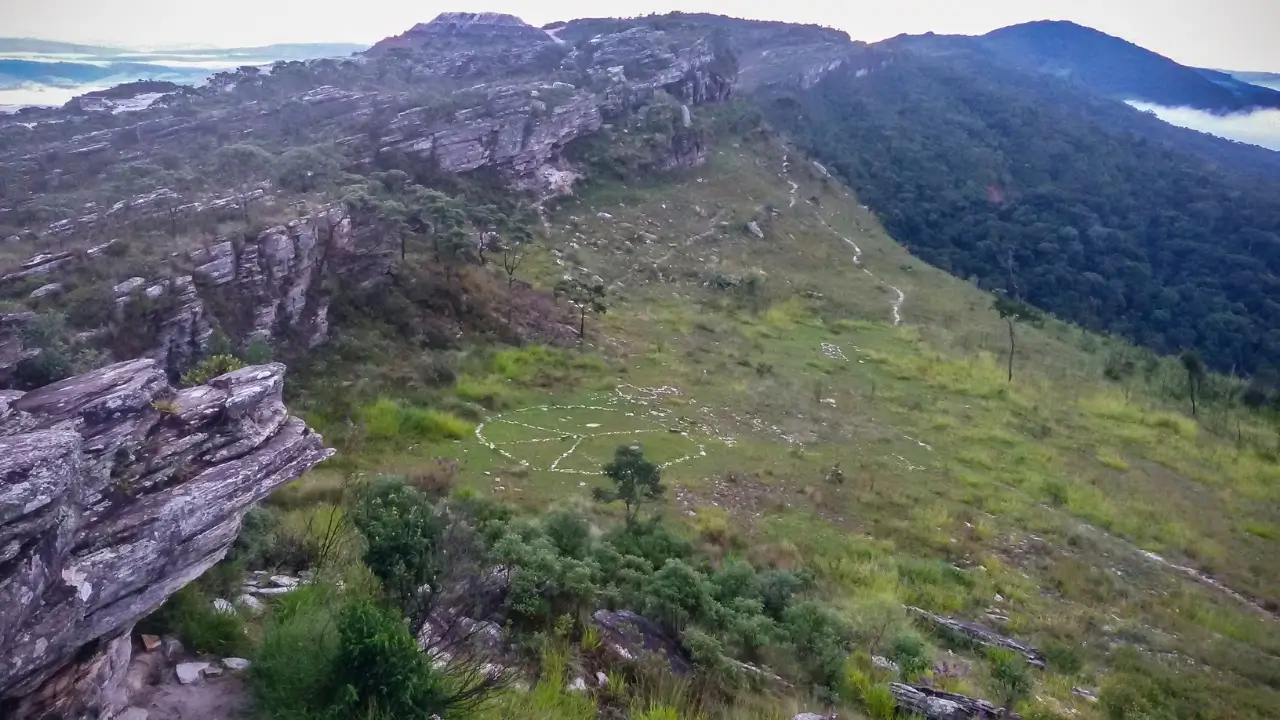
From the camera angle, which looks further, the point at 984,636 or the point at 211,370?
the point at 984,636

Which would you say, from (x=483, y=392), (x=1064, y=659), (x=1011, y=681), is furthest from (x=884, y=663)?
(x=483, y=392)

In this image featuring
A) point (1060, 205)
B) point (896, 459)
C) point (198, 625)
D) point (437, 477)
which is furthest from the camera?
point (1060, 205)

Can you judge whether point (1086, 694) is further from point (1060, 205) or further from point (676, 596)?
point (1060, 205)

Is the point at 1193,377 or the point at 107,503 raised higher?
the point at 107,503

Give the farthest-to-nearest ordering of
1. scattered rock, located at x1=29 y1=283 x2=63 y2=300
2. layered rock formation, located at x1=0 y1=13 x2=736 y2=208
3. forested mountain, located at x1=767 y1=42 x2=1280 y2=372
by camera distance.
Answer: forested mountain, located at x1=767 y1=42 x2=1280 y2=372 → layered rock formation, located at x1=0 y1=13 x2=736 y2=208 → scattered rock, located at x1=29 y1=283 x2=63 y2=300

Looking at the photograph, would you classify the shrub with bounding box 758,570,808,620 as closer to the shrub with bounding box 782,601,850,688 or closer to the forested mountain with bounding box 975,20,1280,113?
the shrub with bounding box 782,601,850,688

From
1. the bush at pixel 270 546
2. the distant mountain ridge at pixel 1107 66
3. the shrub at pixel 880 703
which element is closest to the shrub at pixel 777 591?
the shrub at pixel 880 703

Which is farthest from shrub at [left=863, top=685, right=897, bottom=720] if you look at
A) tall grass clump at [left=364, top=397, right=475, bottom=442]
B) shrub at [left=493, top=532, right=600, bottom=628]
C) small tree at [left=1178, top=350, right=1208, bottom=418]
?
small tree at [left=1178, top=350, right=1208, bottom=418]
